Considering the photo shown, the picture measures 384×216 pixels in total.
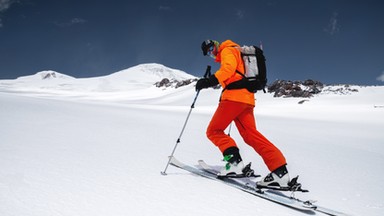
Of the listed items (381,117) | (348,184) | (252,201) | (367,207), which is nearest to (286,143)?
(348,184)

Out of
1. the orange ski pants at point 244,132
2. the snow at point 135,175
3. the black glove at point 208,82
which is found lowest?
the snow at point 135,175

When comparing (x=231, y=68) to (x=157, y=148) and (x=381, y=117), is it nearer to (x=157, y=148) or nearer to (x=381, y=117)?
(x=157, y=148)

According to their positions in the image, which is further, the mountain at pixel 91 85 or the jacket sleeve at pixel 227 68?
the mountain at pixel 91 85

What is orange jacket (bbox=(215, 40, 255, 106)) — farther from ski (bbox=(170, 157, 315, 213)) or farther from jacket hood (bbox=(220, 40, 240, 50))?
ski (bbox=(170, 157, 315, 213))

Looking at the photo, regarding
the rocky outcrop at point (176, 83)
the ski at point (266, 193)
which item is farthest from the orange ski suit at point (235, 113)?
the rocky outcrop at point (176, 83)

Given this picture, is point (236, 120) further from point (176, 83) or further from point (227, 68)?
point (176, 83)

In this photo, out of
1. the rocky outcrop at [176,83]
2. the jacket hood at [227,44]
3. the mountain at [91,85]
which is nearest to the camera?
the jacket hood at [227,44]

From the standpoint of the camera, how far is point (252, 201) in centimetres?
312

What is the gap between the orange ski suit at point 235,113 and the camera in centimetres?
367

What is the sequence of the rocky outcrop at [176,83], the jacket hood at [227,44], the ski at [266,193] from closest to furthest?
the ski at [266,193]
the jacket hood at [227,44]
the rocky outcrop at [176,83]

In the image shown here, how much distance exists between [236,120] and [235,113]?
191 mm

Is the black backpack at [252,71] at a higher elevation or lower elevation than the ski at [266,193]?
higher

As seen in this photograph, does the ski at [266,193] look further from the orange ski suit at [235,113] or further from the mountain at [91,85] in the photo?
the mountain at [91,85]

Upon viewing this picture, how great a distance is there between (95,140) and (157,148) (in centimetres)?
121
